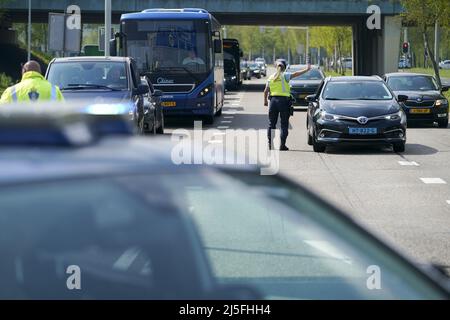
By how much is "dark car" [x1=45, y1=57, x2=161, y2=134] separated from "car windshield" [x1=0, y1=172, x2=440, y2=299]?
14.1 meters

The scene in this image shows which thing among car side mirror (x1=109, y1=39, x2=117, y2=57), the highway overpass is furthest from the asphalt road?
the highway overpass

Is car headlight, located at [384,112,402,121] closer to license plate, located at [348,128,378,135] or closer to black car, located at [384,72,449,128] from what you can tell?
license plate, located at [348,128,378,135]

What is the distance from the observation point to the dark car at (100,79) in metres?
17.2

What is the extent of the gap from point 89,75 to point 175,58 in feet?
26.5

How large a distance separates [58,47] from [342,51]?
67.9 meters

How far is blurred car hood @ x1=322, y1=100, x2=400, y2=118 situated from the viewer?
18.2 meters

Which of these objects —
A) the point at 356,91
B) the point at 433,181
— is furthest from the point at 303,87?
the point at 433,181

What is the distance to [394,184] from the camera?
1367 cm

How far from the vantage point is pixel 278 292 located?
9.99 feet

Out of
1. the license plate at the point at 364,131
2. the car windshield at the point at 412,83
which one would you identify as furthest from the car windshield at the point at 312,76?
the license plate at the point at 364,131

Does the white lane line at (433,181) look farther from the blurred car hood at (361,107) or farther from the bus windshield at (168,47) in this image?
the bus windshield at (168,47)

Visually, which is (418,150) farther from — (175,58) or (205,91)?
(175,58)

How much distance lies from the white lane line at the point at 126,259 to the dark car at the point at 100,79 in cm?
1434
